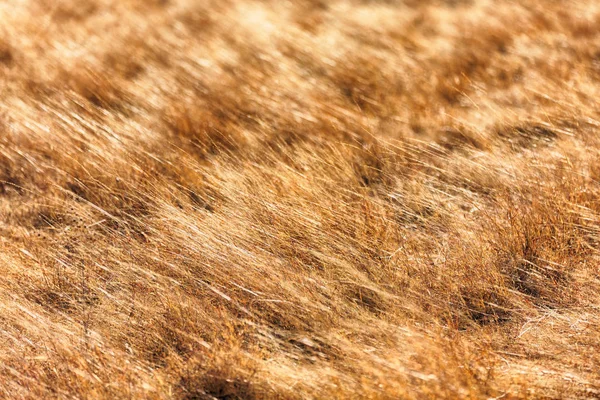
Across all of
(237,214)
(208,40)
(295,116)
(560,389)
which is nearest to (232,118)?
(295,116)

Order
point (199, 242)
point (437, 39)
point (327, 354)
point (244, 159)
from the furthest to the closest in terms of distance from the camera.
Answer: point (437, 39) < point (244, 159) < point (199, 242) < point (327, 354)

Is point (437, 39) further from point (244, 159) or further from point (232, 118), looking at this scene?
point (244, 159)

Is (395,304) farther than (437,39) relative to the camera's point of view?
No

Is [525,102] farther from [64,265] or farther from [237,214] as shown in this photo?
[64,265]

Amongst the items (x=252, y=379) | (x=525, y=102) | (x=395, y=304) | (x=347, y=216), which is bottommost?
(x=252, y=379)

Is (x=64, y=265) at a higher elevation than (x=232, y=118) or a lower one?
lower

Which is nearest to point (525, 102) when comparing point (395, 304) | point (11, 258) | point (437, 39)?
point (437, 39)

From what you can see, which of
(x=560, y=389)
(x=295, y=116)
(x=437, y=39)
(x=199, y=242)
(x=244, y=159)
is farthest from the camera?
(x=437, y=39)
